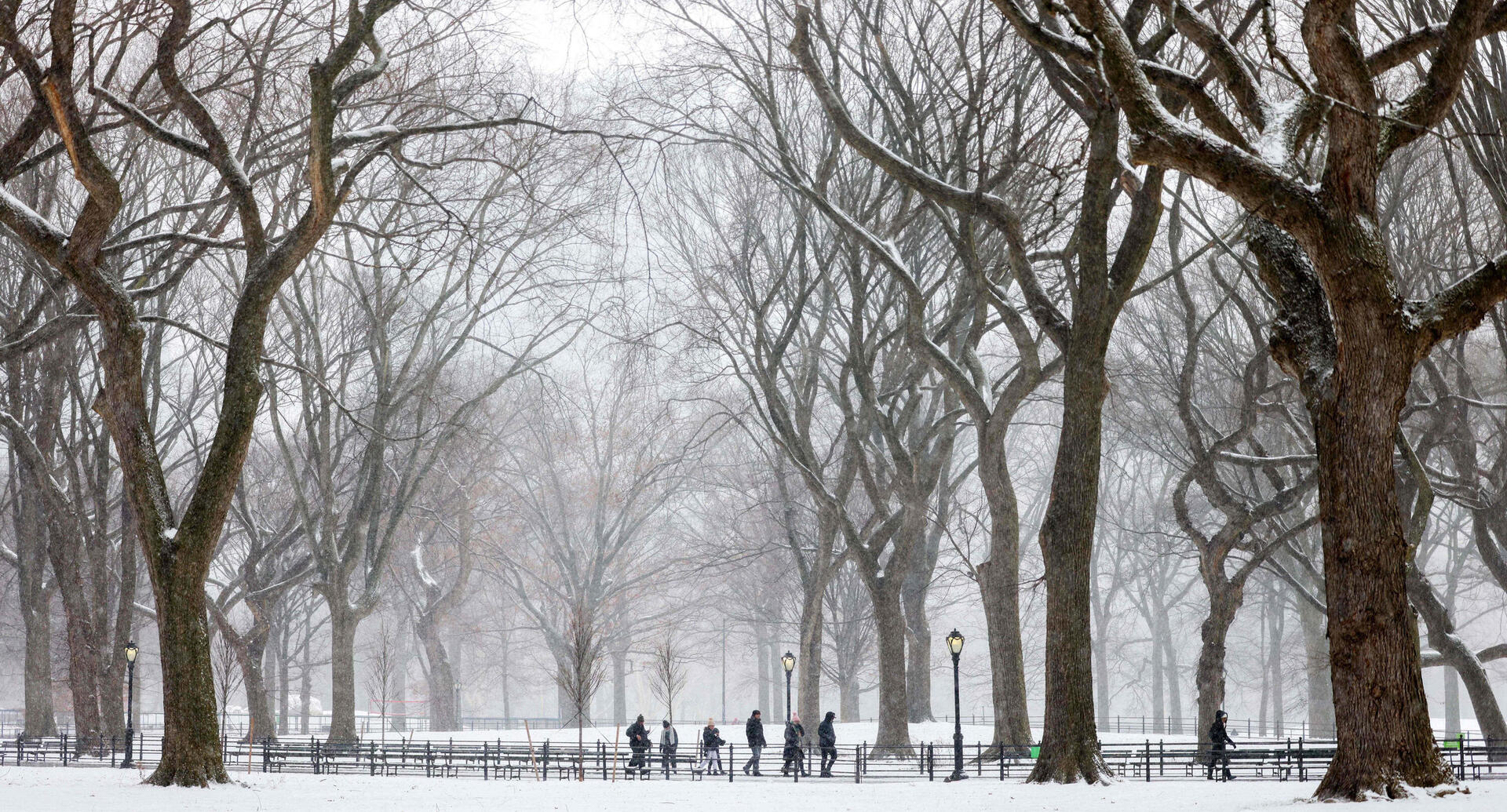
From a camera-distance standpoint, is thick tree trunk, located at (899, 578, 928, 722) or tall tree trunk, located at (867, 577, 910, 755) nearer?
tall tree trunk, located at (867, 577, 910, 755)

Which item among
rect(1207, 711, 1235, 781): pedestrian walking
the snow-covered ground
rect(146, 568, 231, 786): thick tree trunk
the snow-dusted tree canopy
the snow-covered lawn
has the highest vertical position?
the snow-dusted tree canopy

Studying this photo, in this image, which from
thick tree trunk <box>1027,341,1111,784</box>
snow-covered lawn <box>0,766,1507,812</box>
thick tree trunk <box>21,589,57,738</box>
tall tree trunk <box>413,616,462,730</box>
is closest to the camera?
snow-covered lawn <box>0,766,1507,812</box>

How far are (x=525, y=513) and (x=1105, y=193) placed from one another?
112ft

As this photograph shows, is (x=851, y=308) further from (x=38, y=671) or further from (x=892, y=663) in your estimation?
(x=38, y=671)

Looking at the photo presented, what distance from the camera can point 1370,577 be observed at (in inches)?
395

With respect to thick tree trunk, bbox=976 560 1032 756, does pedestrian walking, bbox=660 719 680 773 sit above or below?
below

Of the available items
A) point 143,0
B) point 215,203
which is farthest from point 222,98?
point 143,0

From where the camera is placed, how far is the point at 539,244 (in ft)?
91.4

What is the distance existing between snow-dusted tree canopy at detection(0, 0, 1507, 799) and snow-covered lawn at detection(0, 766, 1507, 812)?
31.3 inches

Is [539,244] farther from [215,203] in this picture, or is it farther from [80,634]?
[80,634]

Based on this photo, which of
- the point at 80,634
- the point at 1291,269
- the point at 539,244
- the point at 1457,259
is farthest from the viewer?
the point at 539,244

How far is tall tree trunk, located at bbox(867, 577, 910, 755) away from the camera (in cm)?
2294

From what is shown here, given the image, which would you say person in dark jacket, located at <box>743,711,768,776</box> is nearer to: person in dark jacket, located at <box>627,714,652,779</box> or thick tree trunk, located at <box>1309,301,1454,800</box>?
person in dark jacket, located at <box>627,714,652,779</box>

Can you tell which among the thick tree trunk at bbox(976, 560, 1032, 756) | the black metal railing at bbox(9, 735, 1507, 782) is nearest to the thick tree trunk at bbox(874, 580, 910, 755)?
the black metal railing at bbox(9, 735, 1507, 782)
